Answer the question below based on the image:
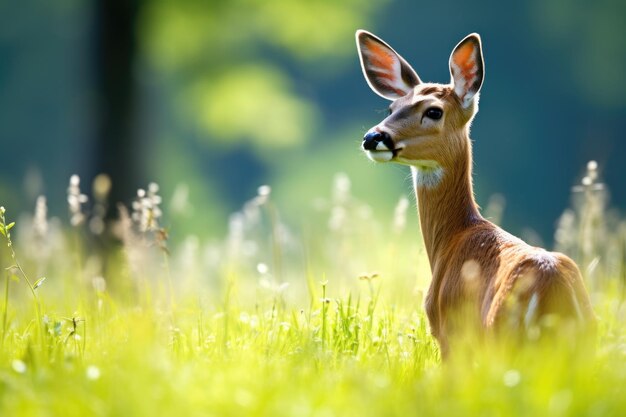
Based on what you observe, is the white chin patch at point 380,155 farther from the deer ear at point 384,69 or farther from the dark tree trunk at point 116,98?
the dark tree trunk at point 116,98

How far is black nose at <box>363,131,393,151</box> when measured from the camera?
432 cm

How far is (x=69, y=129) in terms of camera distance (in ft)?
77.9

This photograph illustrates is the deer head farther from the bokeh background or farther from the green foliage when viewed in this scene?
the green foliage

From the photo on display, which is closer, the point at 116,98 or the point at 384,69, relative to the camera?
the point at 384,69

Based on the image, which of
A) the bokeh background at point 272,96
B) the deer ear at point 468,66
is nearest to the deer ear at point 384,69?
the deer ear at point 468,66

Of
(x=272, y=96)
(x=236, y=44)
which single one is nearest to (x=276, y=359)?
(x=236, y=44)

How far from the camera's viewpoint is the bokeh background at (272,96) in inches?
461

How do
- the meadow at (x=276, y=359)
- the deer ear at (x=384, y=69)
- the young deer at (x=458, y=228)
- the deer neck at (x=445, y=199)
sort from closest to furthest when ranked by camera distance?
1. the meadow at (x=276, y=359)
2. the young deer at (x=458, y=228)
3. the deer neck at (x=445, y=199)
4. the deer ear at (x=384, y=69)

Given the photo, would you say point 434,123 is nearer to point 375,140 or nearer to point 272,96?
point 375,140

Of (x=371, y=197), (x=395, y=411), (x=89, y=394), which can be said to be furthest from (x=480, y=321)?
(x=371, y=197)

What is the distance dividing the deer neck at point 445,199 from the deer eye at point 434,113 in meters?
0.17

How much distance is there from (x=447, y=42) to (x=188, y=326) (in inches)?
957

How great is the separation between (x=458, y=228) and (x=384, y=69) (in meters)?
1.05

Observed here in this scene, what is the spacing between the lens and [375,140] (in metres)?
4.33
